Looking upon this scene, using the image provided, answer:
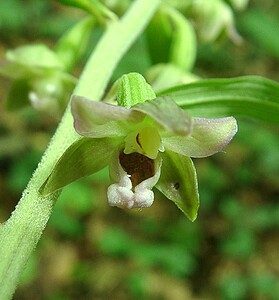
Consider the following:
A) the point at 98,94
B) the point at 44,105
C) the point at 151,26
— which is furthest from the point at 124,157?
the point at 151,26

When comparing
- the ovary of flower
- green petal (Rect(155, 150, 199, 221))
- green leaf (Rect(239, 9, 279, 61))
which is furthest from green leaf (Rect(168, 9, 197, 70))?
green leaf (Rect(239, 9, 279, 61))

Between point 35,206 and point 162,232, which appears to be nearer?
point 35,206

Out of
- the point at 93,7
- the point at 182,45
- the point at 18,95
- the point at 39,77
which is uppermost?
the point at 93,7

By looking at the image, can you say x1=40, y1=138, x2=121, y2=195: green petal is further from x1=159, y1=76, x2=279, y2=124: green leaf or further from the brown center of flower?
x1=159, y1=76, x2=279, y2=124: green leaf

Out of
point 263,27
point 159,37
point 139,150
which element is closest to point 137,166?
point 139,150

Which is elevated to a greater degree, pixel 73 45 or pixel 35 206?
pixel 35 206

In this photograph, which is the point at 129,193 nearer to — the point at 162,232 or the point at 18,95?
the point at 18,95

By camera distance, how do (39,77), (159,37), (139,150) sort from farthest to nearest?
(159,37) < (39,77) < (139,150)
